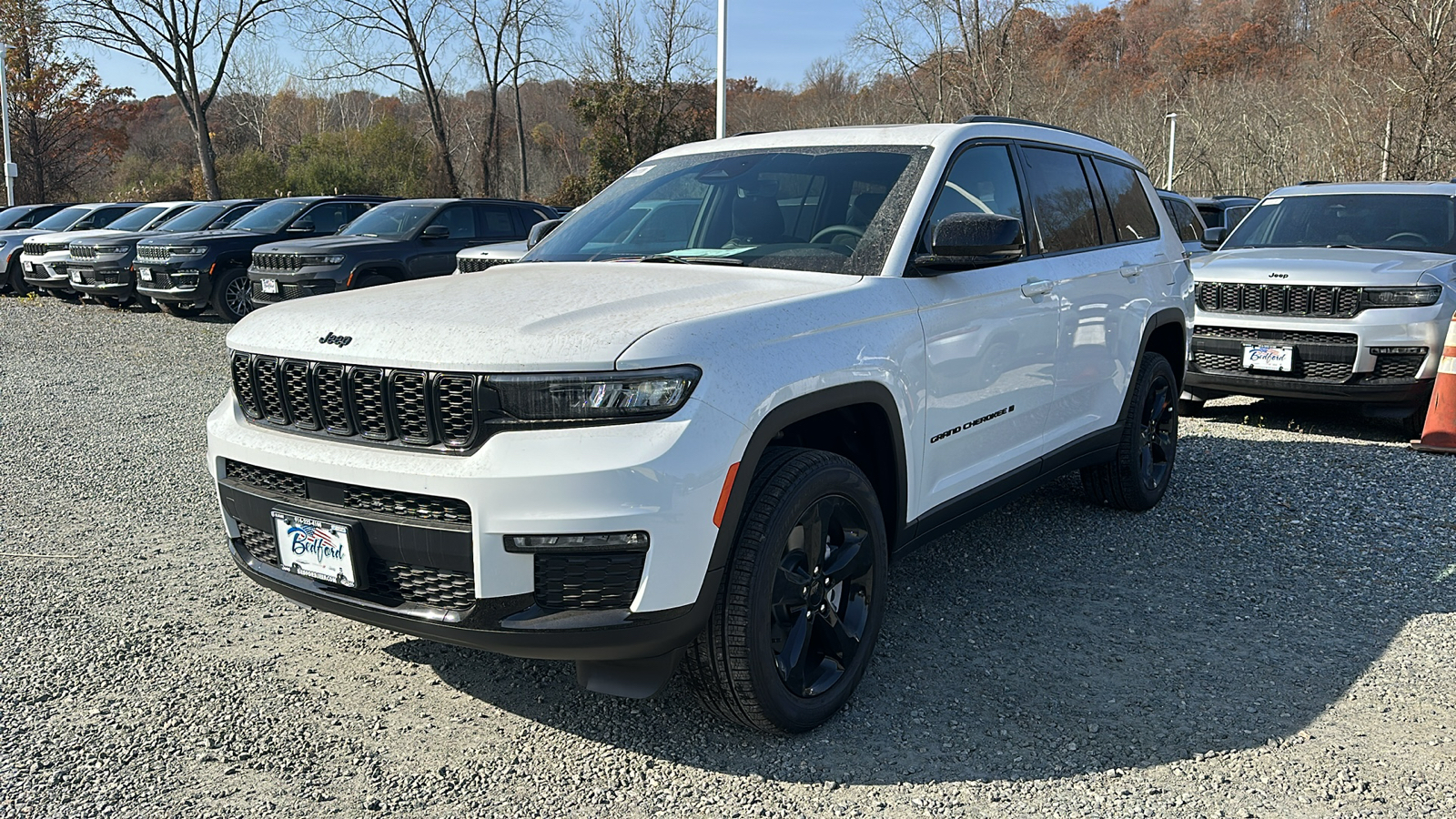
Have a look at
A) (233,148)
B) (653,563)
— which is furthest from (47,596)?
(233,148)

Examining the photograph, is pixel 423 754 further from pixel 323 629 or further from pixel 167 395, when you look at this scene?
pixel 167 395

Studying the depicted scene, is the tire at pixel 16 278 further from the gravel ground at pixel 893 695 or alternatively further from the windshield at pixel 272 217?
the gravel ground at pixel 893 695

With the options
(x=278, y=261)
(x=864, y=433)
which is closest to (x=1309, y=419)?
(x=864, y=433)

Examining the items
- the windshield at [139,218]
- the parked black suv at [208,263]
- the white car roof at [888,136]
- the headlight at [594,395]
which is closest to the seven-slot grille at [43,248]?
the windshield at [139,218]

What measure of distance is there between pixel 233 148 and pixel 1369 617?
53.3 meters

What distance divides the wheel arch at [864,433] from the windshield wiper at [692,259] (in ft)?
2.31

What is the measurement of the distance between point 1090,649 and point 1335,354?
15.0 feet

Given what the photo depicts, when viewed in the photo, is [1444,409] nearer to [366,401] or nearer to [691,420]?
[691,420]

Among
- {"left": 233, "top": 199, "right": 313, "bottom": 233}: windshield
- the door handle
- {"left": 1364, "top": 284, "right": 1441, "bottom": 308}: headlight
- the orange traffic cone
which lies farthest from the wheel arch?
{"left": 233, "top": 199, "right": 313, "bottom": 233}: windshield

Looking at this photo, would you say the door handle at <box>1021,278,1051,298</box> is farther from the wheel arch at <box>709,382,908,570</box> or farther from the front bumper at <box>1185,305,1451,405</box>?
the front bumper at <box>1185,305,1451,405</box>

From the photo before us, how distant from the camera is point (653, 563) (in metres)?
2.79

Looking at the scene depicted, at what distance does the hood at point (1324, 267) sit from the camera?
7.40 metres

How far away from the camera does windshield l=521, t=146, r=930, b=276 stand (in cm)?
387

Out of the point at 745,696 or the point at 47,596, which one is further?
the point at 47,596
